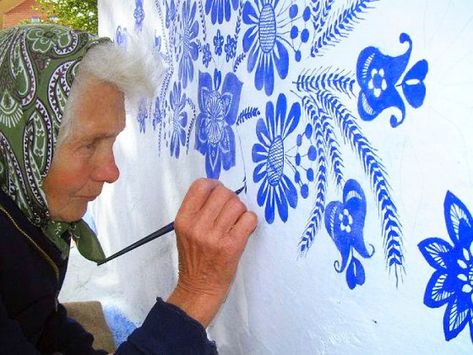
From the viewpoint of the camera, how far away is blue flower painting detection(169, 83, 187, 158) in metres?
1.24

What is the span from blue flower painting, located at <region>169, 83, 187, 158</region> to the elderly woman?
0.41 feet

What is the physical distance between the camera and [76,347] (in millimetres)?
1400

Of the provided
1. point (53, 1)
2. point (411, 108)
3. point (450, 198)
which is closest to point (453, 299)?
point (450, 198)

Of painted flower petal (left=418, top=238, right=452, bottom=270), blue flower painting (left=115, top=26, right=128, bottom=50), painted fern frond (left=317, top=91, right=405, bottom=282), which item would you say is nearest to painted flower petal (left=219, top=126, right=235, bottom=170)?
painted fern frond (left=317, top=91, right=405, bottom=282)

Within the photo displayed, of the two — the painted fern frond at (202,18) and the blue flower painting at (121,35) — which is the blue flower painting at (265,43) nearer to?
the painted fern frond at (202,18)

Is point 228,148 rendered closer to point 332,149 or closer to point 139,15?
point 332,149

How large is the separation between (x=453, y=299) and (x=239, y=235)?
1.42 feet

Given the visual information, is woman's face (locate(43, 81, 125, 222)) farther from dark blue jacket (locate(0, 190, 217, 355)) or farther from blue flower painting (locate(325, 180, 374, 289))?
blue flower painting (locate(325, 180, 374, 289))

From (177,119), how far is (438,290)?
873mm

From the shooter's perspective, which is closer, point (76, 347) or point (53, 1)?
point (76, 347)

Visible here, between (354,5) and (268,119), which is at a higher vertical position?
(354,5)

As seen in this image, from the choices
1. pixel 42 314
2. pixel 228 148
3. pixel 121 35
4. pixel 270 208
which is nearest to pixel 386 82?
pixel 270 208

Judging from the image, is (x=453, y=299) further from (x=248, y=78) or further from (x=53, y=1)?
(x=53, y=1)

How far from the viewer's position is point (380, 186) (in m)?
0.64
